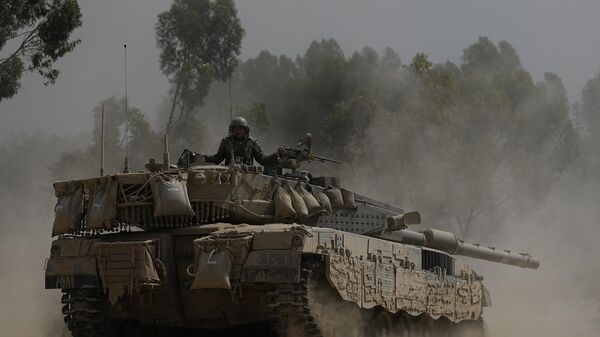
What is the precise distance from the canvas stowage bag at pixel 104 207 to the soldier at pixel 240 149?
2.80 m

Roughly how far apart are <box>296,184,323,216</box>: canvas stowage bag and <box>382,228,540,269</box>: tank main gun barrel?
2.20 metres

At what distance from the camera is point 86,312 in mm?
16000

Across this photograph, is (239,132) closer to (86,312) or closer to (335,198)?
(335,198)

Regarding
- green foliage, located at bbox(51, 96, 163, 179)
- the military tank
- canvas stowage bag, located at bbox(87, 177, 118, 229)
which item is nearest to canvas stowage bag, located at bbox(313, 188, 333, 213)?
the military tank

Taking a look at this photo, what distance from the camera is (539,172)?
53531 mm

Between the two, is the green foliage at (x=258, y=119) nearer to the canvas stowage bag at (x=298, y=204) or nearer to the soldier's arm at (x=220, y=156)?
the soldier's arm at (x=220, y=156)

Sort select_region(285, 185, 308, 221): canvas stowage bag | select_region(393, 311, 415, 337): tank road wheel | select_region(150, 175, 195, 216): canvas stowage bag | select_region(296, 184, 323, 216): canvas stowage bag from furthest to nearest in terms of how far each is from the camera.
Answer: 1. select_region(393, 311, 415, 337): tank road wheel
2. select_region(296, 184, 323, 216): canvas stowage bag
3. select_region(285, 185, 308, 221): canvas stowage bag
4. select_region(150, 175, 195, 216): canvas stowage bag

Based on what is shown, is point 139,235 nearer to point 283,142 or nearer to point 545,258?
point 283,142

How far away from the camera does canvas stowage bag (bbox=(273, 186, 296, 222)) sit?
1658 cm

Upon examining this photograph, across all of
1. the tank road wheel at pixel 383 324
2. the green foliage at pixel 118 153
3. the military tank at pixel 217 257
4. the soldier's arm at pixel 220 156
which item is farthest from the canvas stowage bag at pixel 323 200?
the green foliage at pixel 118 153

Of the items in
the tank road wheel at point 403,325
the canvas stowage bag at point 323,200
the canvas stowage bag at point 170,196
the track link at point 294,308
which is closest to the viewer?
the track link at point 294,308

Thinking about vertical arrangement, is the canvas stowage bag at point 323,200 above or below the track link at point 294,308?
above

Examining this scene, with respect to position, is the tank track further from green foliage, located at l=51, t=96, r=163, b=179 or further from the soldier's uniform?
green foliage, located at l=51, t=96, r=163, b=179

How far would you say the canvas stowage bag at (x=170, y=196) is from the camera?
616 inches
